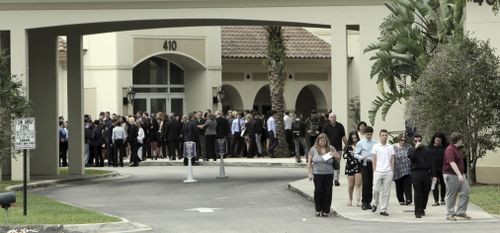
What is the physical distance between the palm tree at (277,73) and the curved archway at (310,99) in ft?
34.6

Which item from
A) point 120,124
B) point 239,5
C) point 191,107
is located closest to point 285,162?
point 120,124

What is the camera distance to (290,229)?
56.6ft

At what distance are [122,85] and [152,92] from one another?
282cm

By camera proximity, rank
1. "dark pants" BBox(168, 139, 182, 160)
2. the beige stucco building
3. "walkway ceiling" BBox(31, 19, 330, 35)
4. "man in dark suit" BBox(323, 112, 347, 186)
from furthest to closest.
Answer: "dark pants" BBox(168, 139, 182, 160) < "walkway ceiling" BBox(31, 19, 330, 35) < the beige stucco building < "man in dark suit" BBox(323, 112, 347, 186)

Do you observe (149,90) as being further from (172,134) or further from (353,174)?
(353,174)

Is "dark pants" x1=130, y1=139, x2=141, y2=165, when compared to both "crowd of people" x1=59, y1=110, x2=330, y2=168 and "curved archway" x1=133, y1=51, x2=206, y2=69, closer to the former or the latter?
"crowd of people" x1=59, y1=110, x2=330, y2=168

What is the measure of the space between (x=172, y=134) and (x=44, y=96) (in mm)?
7798

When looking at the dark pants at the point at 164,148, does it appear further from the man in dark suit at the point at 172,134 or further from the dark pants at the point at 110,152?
the dark pants at the point at 110,152

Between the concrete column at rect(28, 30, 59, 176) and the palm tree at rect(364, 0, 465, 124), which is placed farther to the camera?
the concrete column at rect(28, 30, 59, 176)

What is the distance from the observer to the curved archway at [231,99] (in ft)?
163

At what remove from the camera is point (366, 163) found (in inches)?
792

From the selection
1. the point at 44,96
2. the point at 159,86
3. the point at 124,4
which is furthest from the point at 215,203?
the point at 159,86

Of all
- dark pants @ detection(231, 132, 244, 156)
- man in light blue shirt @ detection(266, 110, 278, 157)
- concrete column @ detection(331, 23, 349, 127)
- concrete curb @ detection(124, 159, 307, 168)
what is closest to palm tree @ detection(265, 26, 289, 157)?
man in light blue shirt @ detection(266, 110, 278, 157)

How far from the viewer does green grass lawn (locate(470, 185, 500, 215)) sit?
19.7 m
